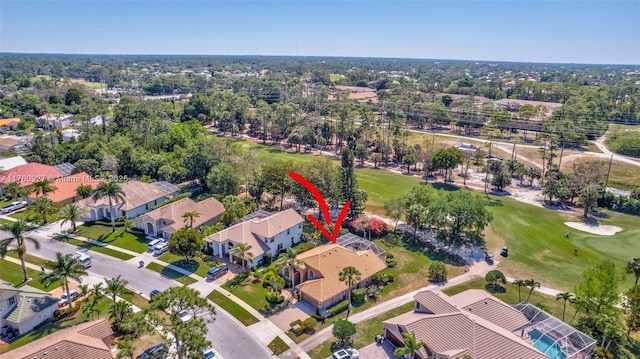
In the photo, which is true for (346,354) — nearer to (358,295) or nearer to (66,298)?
(358,295)

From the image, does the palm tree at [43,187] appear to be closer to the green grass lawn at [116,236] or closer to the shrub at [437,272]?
the green grass lawn at [116,236]

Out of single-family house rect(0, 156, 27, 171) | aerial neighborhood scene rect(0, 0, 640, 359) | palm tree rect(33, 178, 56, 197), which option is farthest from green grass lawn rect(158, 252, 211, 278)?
single-family house rect(0, 156, 27, 171)

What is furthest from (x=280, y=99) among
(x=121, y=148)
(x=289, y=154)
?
(x=121, y=148)

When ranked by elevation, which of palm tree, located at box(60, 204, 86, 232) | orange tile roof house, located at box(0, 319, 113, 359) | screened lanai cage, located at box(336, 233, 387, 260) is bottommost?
screened lanai cage, located at box(336, 233, 387, 260)

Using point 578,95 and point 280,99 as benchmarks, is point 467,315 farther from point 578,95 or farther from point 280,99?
point 578,95

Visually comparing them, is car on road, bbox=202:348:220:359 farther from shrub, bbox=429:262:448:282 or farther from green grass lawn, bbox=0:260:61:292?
shrub, bbox=429:262:448:282

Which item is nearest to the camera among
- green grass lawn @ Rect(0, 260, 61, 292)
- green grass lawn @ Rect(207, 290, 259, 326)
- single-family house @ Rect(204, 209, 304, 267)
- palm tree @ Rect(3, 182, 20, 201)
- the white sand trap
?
green grass lawn @ Rect(207, 290, 259, 326)

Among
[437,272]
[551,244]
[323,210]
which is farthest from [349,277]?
[551,244]

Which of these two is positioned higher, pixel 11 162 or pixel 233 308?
pixel 11 162
